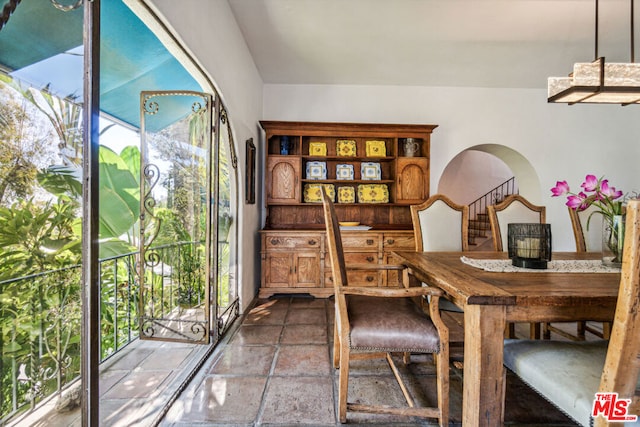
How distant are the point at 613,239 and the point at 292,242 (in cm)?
272

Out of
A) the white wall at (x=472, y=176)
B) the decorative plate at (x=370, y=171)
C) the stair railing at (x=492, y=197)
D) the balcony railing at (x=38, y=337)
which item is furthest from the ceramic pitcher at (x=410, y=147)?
the stair railing at (x=492, y=197)

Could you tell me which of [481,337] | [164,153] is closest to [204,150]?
[164,153]

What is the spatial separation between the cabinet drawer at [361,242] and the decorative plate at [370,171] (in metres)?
0.85

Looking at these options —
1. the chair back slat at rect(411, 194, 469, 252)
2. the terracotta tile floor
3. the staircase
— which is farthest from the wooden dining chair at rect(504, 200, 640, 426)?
the staircase

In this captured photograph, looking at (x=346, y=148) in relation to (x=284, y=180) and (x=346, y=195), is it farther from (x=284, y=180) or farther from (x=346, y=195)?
(x=284, y=180)

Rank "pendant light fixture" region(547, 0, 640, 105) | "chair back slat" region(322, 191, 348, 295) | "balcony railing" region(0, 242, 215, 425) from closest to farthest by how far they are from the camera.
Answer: "balcony railing" region(0, 242, 215, 425) → "chair back slat" region(322, 191, 348, 295) → "pendant light fixture" region(547, 0, 640, 105)

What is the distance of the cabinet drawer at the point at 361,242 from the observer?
11.6 ft

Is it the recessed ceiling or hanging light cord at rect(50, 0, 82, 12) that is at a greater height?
the recessed ceiling

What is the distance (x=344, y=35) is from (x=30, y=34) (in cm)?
263

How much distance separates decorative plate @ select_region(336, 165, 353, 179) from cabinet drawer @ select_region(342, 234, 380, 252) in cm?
85

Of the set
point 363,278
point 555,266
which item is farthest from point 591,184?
point 363,278

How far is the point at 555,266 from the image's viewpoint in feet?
5.69

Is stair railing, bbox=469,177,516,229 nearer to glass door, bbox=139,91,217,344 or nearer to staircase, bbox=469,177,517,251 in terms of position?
staircase, bbox=469,177,517,251

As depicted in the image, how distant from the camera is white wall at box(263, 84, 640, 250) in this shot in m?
4.09
